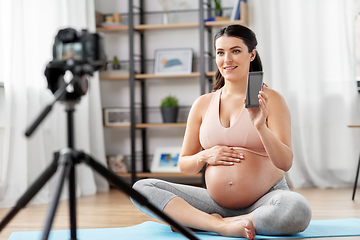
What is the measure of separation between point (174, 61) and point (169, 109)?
387 mm

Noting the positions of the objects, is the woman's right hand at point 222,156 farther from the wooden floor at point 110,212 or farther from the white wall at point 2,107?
the white wall at point 2,107

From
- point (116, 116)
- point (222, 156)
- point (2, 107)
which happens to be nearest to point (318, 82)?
point (116, 116)

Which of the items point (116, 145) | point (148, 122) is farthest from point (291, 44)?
point (116, 145)

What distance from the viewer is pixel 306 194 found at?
283 centimetres

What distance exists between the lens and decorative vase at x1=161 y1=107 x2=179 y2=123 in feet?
10.7

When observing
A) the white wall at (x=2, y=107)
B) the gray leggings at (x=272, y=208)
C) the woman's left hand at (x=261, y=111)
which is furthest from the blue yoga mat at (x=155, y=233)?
the white wall at (x=2, y=107)

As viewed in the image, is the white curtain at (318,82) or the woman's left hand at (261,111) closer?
the woman's left hand at (261,111)

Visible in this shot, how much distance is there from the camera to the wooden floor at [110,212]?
1.98 m

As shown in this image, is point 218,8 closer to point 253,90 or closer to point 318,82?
point 318,82

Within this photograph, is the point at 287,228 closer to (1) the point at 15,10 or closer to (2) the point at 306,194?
(2) the point at 306,194

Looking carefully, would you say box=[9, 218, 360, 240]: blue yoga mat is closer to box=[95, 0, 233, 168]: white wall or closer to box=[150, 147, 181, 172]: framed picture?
box=[150, 147, 181, 172]: framed picture

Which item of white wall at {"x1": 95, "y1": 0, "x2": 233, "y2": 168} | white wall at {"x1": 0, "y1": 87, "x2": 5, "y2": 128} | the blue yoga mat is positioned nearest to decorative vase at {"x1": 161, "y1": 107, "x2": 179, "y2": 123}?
white wall at {"x1": 95, "y1": 0, "x2": 233, "y2": 168}

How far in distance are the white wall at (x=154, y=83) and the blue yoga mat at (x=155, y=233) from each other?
1.69 m

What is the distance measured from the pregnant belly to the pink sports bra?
0.03m
